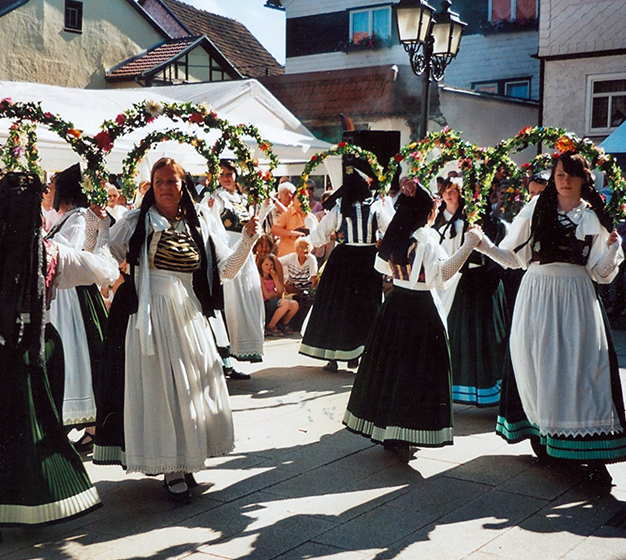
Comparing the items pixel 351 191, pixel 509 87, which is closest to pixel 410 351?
pixel 351 191

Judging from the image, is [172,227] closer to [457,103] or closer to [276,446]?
[276,446]

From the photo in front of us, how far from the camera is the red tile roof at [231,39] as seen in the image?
3219 centimetres

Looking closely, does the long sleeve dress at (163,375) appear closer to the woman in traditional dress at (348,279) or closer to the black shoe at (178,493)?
the black shoe at (178,493)

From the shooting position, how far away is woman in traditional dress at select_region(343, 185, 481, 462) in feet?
18.5

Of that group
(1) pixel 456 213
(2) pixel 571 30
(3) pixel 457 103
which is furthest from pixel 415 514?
(2) pixel 571 30

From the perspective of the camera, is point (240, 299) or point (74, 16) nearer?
point (240, 299)

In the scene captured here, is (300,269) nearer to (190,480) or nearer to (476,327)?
(476,327)

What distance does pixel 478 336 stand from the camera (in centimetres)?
725

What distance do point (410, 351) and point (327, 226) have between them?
3.36 meters

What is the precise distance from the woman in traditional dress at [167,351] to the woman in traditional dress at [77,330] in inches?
38.0

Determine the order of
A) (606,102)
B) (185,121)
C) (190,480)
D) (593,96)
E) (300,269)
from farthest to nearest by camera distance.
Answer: (593,96) < (606,102) < (300,269) < (185,121) < (190,480)

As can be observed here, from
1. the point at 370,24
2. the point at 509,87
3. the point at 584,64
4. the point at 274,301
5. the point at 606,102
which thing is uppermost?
the point at 370,24

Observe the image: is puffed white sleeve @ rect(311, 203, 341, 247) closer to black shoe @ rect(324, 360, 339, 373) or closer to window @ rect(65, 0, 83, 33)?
black shoe @ rect(324, 360, 339, 373)

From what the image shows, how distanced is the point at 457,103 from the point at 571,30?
2970 millimetres
